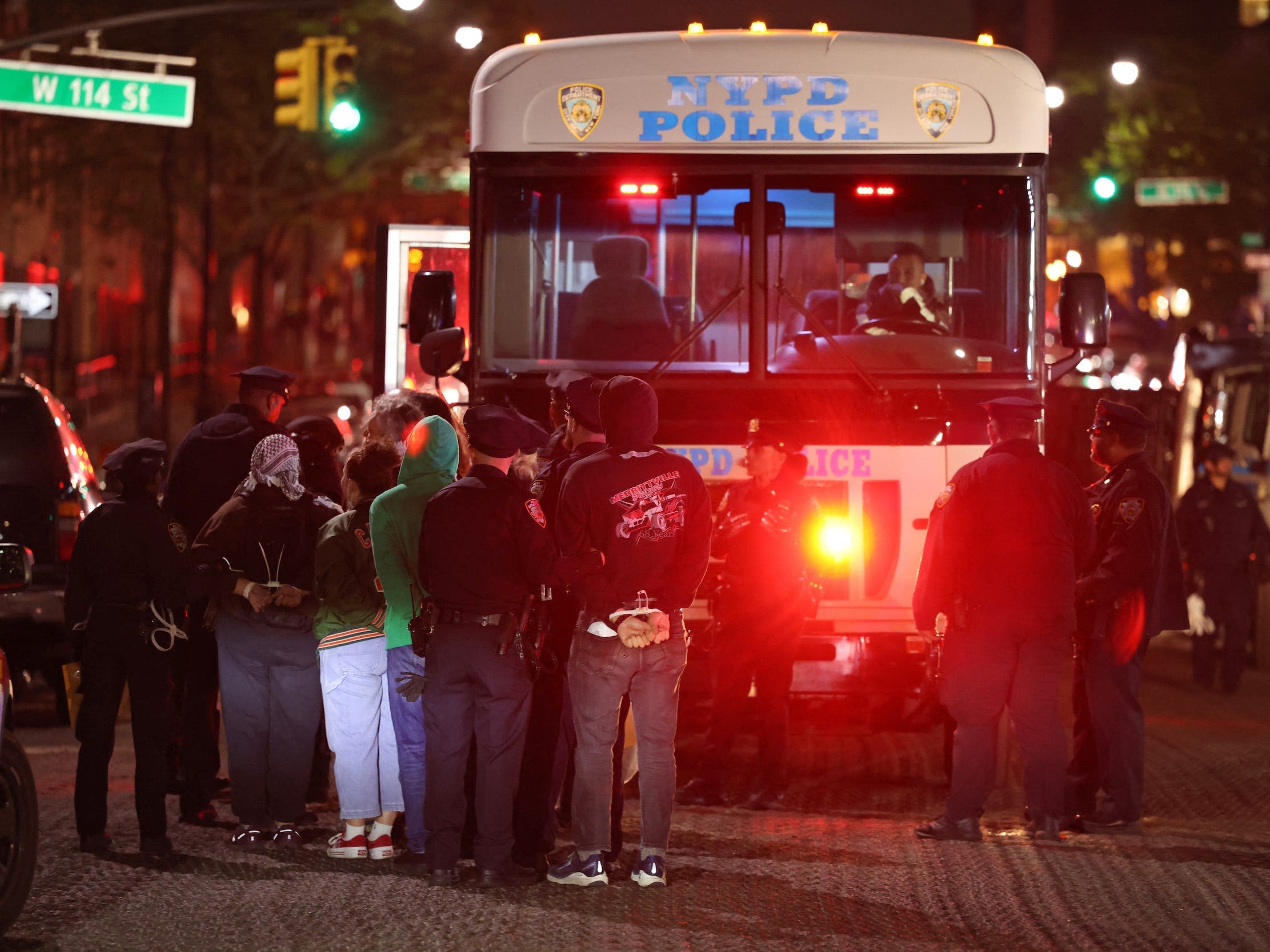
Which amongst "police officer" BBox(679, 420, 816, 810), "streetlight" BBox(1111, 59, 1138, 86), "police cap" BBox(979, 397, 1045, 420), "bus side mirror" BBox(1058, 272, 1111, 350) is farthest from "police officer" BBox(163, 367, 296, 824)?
"streetlight" BBox(1111, 59, 1138, 86)

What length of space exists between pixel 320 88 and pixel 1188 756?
1451cm

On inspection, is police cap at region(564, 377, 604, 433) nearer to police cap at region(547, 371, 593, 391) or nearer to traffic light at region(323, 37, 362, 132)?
police cap at region(547, 371, 593, 391)

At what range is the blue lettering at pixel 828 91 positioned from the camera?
8.80 meters

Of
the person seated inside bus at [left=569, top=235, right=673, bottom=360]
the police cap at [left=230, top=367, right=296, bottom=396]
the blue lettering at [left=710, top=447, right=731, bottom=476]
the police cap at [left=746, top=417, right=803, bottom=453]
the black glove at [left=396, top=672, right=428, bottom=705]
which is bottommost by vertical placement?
the black glove at [left=396, top=672, right=428, bottom=705]

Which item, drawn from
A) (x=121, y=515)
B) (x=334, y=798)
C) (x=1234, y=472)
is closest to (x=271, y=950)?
(x=121, y=515)

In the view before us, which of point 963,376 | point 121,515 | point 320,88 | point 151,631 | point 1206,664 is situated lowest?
point 1206,664

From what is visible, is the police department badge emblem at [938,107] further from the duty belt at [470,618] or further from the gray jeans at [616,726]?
the duty belt at [470,618]

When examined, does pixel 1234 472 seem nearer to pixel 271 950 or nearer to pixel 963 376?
pixel 963 376

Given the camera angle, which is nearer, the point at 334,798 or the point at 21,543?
the point at 334,798

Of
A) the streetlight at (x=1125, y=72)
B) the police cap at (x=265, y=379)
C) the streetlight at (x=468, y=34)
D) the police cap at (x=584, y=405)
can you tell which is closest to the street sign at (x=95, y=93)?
the streetlight at (x=468, y=34)

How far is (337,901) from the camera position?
22.0 ft

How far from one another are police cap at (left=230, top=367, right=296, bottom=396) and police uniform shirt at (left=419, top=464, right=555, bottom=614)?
2.07 meters

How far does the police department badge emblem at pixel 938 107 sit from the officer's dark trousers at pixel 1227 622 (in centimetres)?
612

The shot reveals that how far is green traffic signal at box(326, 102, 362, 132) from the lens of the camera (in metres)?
20.3
